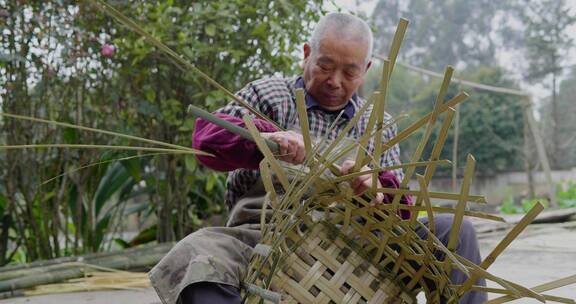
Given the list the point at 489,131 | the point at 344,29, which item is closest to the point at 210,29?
the point at 344,29

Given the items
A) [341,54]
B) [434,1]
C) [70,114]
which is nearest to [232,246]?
[341,54]

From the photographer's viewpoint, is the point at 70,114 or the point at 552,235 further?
the point at 552,235

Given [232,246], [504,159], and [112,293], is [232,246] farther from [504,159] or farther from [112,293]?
[504,159]

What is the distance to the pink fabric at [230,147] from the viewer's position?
47.1 inches

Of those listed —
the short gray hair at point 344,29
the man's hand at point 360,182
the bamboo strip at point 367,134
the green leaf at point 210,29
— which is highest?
the green leaf at point 210,29

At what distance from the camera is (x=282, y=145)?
1.04m

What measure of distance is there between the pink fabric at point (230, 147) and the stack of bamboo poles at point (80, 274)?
1053mm

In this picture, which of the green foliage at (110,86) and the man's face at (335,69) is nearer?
the man's face at (335,69)

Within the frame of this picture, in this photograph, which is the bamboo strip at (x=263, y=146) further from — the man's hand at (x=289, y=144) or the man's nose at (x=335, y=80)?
the man's nose at (x=335, y=80)

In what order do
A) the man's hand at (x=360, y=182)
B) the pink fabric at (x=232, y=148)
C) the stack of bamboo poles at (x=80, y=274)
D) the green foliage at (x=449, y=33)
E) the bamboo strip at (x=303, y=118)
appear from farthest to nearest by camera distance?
the green foliage at (x=449, y=33) < the stack of bamboo poles at (x=80, y=274) < the pink fabric at (x=232, y=148) < the man's hand at (x=360, y=182) < the bamboo strip at (x=303, y=118)

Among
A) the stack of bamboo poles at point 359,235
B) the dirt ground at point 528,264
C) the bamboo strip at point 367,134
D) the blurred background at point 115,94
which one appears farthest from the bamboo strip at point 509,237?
the blurred background at point 115,94

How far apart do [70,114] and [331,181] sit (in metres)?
2.23

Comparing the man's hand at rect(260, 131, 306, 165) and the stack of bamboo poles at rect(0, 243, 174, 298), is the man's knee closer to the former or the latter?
the man's hand at rect(260, 131, 306, 165)

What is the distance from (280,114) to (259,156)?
27 centimetres
